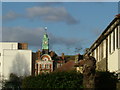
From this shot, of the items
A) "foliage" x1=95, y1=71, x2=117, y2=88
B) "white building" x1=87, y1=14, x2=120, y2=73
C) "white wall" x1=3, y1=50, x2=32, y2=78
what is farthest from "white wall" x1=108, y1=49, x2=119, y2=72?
"white wall" x1=3, y1=50, x2=32, y2=78

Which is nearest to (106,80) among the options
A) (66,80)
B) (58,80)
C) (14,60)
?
(66,80)

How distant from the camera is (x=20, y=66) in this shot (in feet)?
456

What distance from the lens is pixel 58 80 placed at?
27.3 m

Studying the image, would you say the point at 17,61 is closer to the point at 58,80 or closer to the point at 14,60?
the point at 14,60

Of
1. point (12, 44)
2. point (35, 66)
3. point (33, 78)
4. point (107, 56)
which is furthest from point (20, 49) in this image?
point (33, 78)

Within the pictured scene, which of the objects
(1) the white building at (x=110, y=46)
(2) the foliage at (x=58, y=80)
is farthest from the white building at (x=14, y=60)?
(2) the foliage at (x=58, y=80)

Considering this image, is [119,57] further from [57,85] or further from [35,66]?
[35,66]

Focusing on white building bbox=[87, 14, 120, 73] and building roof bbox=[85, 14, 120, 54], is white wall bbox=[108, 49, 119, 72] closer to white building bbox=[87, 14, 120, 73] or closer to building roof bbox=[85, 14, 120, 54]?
white building bbox=[87, 14, 120, 73]

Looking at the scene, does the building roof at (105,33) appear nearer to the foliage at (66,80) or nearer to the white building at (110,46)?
the white building at (110,46)

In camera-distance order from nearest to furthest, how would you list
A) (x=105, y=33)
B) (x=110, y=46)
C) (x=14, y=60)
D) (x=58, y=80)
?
1. (x=58, y=80)
2. (x=110, y=46)
3. (x=105, y=33)
4. (x=14, y=60)

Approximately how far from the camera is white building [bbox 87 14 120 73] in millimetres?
34625

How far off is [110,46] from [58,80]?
1292 cm

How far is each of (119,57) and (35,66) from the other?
105476mm

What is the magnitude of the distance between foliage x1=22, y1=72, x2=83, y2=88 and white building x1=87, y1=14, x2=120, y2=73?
5.71m
